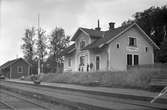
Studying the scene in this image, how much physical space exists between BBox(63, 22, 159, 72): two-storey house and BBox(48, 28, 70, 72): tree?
4162 centimetres

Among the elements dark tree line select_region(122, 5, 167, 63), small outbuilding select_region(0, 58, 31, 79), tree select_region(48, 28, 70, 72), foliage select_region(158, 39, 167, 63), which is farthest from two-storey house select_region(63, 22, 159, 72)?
tree select_region(48, 28, 70, 72)

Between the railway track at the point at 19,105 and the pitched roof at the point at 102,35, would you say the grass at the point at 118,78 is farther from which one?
the railway track at the point at 19,105

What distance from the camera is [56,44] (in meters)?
82.7

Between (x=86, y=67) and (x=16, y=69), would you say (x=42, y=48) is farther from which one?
(x=86, y=67)

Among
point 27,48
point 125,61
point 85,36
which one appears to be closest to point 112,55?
point 125,61

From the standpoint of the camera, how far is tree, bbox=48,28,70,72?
3167 inches

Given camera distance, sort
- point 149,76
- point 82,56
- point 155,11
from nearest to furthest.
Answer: point 149,76 → point 82,56 → point 155,11

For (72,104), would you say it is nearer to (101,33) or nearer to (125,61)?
(125,61)

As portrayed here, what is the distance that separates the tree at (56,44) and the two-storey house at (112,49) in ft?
137

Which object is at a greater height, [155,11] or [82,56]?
[155,11]

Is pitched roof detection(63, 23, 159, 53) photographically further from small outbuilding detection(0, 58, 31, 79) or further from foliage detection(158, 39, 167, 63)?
small outbuilding detection(0, 58, 31, 79)

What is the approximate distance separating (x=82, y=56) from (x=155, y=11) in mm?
24458

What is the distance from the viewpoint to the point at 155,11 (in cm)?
5491

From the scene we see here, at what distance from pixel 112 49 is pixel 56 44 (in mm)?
51170
